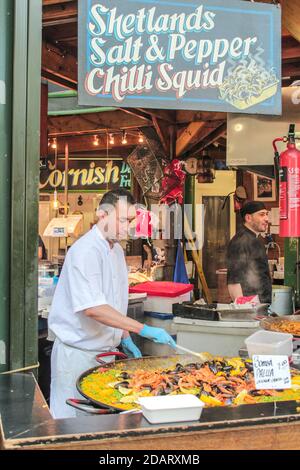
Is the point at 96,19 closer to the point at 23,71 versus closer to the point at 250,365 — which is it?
the point at 23,71

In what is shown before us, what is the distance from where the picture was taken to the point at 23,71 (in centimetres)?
263

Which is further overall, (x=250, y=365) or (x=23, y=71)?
(x=250, y=365)

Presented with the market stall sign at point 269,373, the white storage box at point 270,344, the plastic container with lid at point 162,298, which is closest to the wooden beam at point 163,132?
the plastic container with lid at point 162,298

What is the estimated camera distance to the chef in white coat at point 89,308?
349 centimetres

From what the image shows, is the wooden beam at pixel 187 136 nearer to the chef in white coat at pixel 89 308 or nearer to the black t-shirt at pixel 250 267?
the black t-shirt at pixel 250 267

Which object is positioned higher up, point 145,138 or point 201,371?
point 145,138

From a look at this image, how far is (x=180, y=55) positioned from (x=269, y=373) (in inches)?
66.9

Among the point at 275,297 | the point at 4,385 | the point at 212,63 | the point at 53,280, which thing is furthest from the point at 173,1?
the point at 275,297

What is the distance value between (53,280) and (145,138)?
11.1 ft

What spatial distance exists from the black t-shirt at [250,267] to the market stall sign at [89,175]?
536 centimetres

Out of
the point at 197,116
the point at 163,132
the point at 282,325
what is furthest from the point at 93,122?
the point at 282,325

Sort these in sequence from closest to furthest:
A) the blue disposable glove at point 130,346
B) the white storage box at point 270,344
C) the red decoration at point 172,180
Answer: the white storage box at point 270,344 → the blue disposable glove at point 130,346 → the red decoration at point 172,180
